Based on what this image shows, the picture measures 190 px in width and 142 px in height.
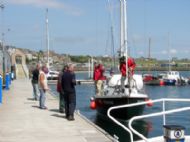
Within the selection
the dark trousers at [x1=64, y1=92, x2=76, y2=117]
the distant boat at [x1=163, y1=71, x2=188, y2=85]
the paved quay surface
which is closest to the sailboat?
the paved quay surface

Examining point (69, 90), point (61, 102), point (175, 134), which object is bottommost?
point (61, 102)

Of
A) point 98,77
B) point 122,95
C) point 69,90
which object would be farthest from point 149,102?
point 98,77

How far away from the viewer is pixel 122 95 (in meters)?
21.4

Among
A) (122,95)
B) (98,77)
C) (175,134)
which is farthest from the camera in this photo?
(98,77)

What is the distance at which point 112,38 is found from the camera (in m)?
33.3

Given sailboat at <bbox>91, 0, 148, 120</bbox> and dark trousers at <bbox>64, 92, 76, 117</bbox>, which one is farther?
sailboat at <bbox>91, 0, 148, 120</bbox>

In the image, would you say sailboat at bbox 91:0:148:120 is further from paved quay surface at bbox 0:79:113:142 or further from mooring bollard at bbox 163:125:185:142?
mooring bollard at bbox 163:125:185:142

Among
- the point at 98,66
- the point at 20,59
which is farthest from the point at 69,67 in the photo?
the point at 20,59

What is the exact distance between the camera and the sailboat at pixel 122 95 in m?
21.2

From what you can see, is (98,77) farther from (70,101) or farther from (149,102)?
(149,102)

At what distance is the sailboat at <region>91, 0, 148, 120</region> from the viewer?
21156 millimetres

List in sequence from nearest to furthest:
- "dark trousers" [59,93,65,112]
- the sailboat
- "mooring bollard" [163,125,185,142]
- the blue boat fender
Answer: "mooring bollard" [163,125,185,142]
the blue boat fender
"dark trousers" [59,93,65,112]
the sailboat

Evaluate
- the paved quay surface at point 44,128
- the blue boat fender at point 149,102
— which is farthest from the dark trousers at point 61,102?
the blue boat fender at point 149,102

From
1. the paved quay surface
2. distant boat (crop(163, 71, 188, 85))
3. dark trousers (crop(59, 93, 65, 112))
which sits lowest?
distant boat (crop(163, 71, 188, 85))
